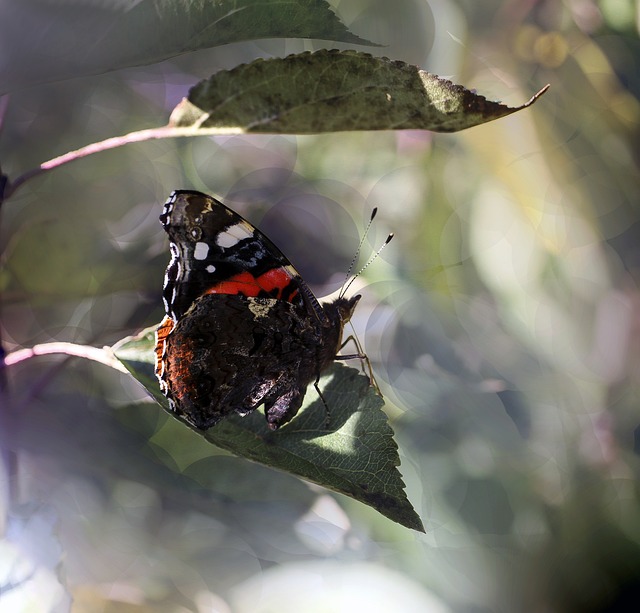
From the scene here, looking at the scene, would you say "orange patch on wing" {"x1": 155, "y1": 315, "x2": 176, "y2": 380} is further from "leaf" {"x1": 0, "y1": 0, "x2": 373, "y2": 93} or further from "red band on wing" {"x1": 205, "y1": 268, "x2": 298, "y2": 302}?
"leaf" {"x1": 0, "y1": 0, "x2": 373, "y2": 93}

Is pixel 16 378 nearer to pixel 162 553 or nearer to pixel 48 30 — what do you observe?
pixel 162 553

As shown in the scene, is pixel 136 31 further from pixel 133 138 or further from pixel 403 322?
pixel 403 322

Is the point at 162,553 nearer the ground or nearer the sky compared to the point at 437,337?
nearer the ground

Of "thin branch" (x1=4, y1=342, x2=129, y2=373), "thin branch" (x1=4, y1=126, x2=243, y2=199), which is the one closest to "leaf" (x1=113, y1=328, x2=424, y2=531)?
"thin branch" (x1=4, y1=342, x2=129, y2=373)

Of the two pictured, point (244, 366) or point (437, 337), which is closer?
point (244, 366)

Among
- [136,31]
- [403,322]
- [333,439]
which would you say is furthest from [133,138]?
[403,322]

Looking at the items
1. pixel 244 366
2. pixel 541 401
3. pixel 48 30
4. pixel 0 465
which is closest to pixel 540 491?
pixel 541 401

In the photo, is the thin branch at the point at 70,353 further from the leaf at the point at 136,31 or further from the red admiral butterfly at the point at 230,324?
the leaf at the point at 136,31
